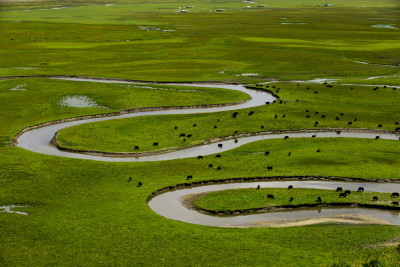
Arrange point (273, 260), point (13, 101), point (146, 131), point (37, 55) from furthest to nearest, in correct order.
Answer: point (37, 55), point (13, 101), point (146, 131), point (273, 260)

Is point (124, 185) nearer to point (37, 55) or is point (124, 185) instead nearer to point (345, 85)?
point (345, 85)

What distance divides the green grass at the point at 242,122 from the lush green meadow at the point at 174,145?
0.22m

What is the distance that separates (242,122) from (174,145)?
37.5 ft

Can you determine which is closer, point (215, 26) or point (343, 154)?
point (343, 154)

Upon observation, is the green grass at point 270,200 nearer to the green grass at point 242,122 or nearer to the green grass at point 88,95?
the green grass at point 242,122

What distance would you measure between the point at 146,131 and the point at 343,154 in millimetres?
20419

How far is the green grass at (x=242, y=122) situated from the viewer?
51031 mm

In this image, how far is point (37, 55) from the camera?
357 feet

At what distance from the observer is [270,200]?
1451 inches

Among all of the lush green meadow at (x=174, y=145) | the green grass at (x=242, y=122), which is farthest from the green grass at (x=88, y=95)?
the green grass at (x=242, y=122)

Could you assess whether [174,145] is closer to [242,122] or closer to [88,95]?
[242,122]

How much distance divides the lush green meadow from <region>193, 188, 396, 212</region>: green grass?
3465 mm

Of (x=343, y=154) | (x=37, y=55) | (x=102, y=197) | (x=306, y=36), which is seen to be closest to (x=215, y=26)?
(x=306, y=36)

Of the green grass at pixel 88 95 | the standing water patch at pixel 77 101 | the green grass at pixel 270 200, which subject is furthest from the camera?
the standing water patch at pixel 77 101
